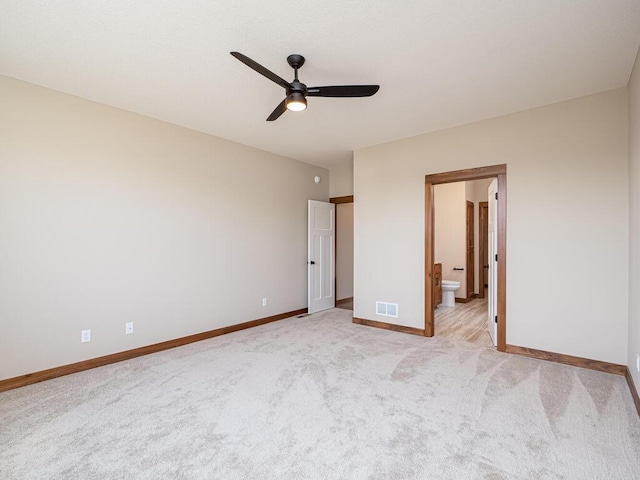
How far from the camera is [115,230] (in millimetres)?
3354

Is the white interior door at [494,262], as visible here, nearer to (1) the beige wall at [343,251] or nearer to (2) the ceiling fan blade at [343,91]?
(2) the ceiling fan blade at [343,91]

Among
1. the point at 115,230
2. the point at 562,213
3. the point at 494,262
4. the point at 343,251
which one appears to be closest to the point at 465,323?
the point at 494,262

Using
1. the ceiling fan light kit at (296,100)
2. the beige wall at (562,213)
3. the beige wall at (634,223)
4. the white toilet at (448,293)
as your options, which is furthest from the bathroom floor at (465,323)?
the ceiling fan light kit at (296,100)

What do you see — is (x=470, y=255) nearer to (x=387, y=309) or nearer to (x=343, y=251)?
(x=343, y=251)

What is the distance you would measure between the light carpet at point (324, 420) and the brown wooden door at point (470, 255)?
361cm

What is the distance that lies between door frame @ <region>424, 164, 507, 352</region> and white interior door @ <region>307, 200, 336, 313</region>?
2060 mm

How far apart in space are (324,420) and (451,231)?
5.50 metres

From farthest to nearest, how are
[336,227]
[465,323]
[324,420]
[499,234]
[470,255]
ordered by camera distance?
1. [470,255]
2. [336,227]
3. [465,323]
4. [499,234]
5. [324,420]

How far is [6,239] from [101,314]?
103 centimetres

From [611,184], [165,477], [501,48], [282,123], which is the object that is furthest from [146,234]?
[611,184]

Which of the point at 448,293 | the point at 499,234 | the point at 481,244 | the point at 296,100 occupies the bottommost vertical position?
the point at 448,293

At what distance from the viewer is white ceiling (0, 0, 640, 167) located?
1.97 metres

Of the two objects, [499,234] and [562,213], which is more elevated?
[562,213]

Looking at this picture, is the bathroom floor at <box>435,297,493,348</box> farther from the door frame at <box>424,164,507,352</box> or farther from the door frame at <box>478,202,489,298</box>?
the door frame at <box>478,202,489,298</box>
